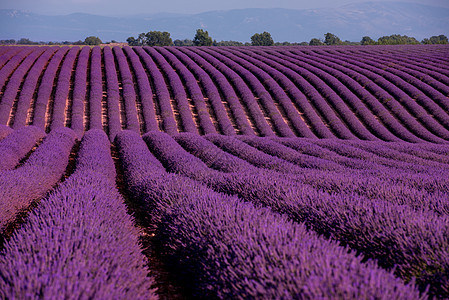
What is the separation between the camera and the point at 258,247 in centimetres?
229

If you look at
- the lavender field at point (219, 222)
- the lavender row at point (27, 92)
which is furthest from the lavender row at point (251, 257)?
the lavender row at point (27, 92)

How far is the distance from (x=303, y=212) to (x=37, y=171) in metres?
4.86

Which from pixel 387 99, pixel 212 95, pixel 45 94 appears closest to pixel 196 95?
pixel 212 95

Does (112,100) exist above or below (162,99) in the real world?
below

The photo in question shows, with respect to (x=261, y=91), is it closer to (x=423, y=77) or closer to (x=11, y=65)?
(x=423, y=77)

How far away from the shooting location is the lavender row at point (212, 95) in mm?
18141

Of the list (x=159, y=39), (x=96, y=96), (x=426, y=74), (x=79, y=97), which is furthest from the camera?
(x=159, y=39)

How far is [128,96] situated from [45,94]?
4910 millimetres

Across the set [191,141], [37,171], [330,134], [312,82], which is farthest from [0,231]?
[312,82]

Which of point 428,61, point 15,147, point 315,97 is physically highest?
point 428,61

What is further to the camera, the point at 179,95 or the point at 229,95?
the point at 229,95

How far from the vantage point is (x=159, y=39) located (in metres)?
81.4

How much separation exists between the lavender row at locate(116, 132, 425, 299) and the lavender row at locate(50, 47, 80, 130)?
15506mm

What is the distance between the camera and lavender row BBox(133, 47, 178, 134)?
57.9 feet
